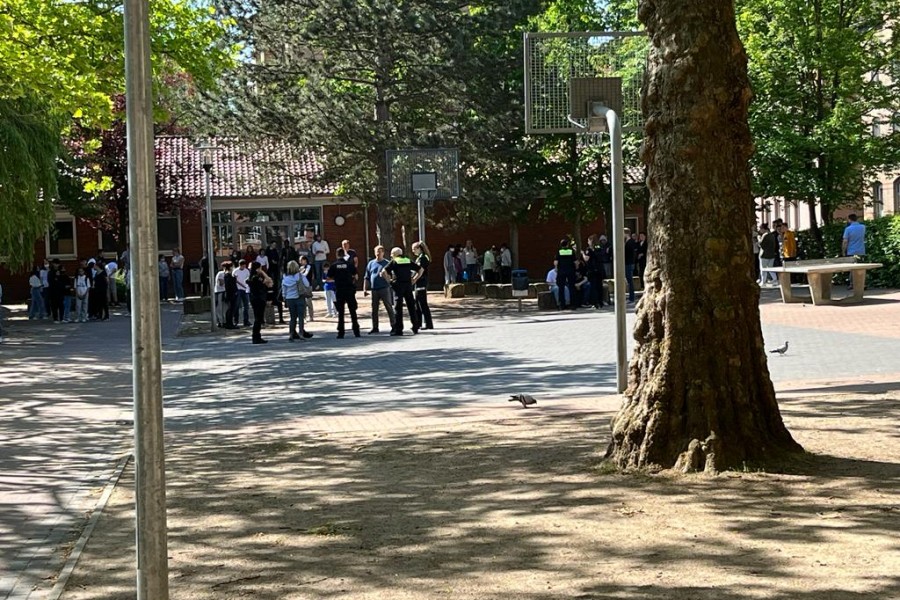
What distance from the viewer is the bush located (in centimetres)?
3116

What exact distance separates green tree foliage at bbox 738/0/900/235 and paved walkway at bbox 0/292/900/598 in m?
9.14

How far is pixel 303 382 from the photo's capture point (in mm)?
17281

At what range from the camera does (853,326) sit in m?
21.3

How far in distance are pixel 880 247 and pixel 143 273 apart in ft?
97.6

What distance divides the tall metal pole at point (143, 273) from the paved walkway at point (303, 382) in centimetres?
219

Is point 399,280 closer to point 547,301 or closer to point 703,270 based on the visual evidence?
point 547,301

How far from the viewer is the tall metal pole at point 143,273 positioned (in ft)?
15.2

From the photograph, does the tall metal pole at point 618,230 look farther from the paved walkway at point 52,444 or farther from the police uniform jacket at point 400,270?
the police uniform jacket at point 400,270

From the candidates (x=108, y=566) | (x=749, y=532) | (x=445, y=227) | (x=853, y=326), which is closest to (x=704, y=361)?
(x=749, y=532)

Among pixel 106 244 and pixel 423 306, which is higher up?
pixel 106 244

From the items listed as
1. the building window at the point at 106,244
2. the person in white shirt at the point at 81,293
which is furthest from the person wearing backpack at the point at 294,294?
the building window at the point at 106,244

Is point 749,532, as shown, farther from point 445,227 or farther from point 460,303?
point 445,227

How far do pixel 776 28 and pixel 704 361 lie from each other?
29551 millimetres

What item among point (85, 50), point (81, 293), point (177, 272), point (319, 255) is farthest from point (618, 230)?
point (177, 272)
